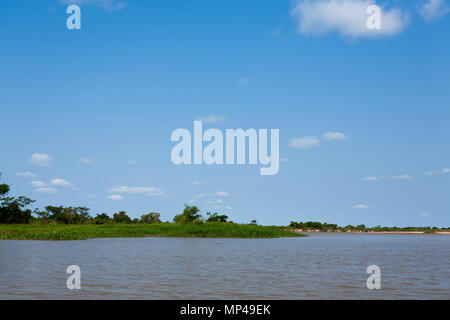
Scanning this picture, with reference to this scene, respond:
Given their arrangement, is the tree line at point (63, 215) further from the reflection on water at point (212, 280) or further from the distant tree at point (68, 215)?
the reflection on water at point (212, 280)

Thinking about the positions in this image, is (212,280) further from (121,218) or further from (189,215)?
(121,218)

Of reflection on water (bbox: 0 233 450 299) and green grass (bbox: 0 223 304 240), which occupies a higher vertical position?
reflection on water (bbox: 0 233 450 299)

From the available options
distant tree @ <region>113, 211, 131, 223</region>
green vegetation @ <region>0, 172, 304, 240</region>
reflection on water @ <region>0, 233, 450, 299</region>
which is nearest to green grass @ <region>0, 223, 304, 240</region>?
green vegetation @ <region>0, 172, 304, 240</region>

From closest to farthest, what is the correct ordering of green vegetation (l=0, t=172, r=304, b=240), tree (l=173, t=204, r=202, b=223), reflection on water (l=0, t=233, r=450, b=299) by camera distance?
reflection on water (l=0, t=233, r=450, b=299), green vegetation (l=0, t=172, r=304, b=240), tree (l=173, t=204, r=202, b=223)

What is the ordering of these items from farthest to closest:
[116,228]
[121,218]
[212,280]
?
[121,218] → [116,228] → [212,280]

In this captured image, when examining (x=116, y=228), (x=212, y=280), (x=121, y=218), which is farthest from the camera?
(x=121, y=218)

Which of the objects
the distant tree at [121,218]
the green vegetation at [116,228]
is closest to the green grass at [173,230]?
the green vegetation at [116,228]

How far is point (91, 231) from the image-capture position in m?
67.5

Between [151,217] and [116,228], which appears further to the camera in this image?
[151,217]

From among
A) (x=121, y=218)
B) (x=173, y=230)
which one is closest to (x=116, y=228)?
(x=173, y=230)

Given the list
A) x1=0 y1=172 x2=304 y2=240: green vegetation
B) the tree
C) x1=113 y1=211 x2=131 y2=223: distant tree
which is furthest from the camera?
x1=113 y1=211 x2=131 y2=223: distant tree

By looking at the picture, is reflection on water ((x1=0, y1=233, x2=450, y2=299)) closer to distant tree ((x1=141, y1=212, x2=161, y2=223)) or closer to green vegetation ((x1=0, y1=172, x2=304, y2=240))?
green vegetation ((x1=0, y1=172, x2=304, y2=240))
